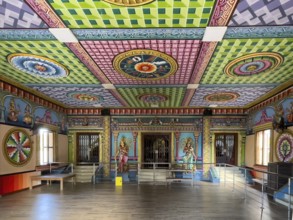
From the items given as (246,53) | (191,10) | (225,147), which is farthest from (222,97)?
(191,10)

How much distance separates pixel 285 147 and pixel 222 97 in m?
2.66

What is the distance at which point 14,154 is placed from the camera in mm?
7387

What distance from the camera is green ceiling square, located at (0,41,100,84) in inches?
167

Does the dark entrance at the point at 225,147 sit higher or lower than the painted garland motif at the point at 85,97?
lower

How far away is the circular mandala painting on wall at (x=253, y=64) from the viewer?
4.66 meters

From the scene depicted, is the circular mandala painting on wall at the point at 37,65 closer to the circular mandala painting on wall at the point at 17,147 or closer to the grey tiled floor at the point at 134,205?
the circular mandala painting on wall at the point at 17,147

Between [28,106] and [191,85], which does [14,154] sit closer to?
[28,106]

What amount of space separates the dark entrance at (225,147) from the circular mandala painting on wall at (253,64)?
21.0 ft

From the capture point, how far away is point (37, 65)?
5.32 m

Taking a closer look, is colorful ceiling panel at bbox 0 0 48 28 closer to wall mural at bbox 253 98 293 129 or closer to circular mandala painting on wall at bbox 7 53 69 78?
circular mandala painting on wall at bbox 7 53 69 78

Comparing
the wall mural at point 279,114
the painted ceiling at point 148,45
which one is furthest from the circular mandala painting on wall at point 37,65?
the wall mural at point 279,114

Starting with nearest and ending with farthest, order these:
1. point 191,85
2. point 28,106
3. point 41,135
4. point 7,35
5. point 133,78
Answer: point 7,35, point 133,78, point 191,85, point 28,106, point 41,135

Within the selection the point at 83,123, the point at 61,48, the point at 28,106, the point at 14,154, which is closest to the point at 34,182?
the point at 14,154

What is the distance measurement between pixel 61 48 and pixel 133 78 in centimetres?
224
